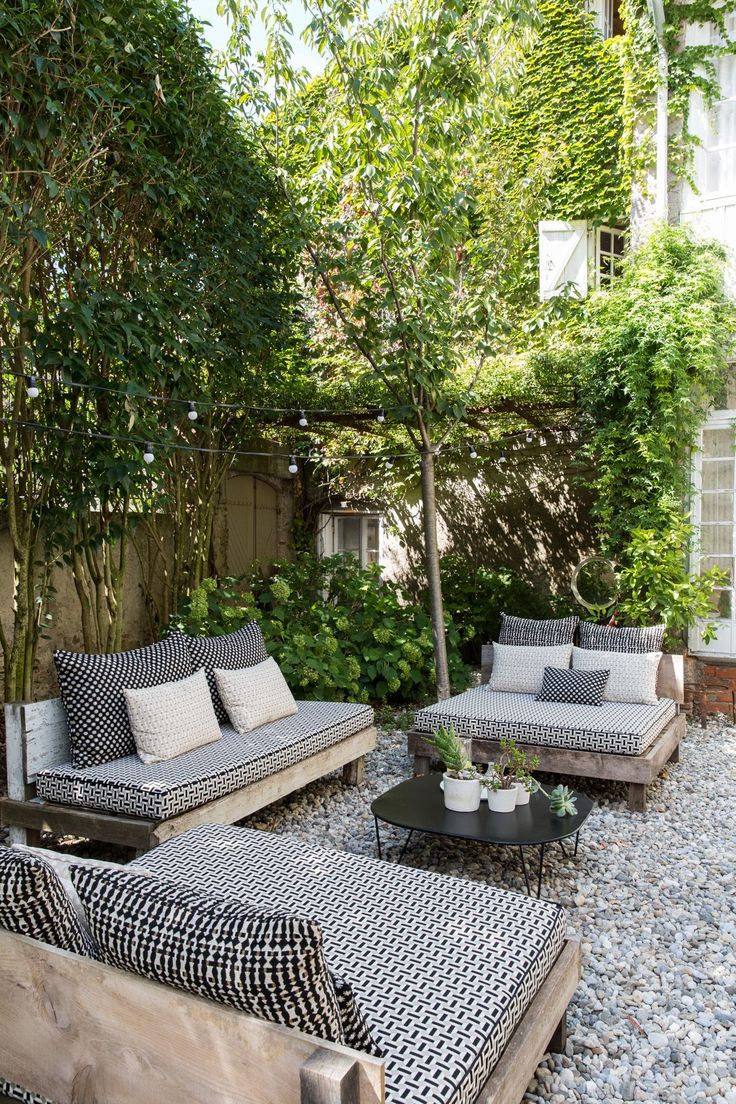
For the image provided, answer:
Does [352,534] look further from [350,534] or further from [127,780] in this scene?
[127,780]

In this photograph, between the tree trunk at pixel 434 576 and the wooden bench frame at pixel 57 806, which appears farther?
the tree trunk at pixel 434 576

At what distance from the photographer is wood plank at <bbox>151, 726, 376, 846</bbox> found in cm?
306

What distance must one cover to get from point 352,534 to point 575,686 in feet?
17.0

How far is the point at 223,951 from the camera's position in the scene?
4.17 feet

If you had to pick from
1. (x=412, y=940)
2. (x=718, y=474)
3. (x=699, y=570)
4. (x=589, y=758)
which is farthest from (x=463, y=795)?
(x=718, y=474)

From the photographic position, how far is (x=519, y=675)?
5.07m

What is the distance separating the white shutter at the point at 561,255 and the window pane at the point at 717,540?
7.93ft

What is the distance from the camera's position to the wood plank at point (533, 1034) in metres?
1.62

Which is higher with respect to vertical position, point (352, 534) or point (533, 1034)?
point (352, 534)

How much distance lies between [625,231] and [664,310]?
1562 millimetres

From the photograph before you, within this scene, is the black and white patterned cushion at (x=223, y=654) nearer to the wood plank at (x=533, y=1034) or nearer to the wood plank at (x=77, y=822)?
the wood plank at (x=77, y=822)

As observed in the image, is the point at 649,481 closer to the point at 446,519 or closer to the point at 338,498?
the point at 446,519

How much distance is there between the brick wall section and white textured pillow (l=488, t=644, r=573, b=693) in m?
1.62

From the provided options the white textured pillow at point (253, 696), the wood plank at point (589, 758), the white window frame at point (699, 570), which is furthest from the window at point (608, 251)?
the white textured pillow at point (253, 696)
